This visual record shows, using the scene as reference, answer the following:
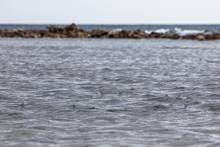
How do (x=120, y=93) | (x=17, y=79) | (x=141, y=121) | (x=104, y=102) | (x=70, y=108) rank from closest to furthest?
(x=141, y=121)
(x=70, y=108)
(x=104, y=102)
(x=120, y=93)
(x=17, y=79)

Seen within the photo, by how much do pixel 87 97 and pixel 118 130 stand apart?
14.0 ft

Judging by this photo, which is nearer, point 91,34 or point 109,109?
point 109,109

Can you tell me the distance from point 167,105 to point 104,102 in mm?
1415

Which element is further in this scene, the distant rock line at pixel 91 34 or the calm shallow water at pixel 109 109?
the distant rock line at pixel 91 34

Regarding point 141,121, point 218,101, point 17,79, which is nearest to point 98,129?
point 141,121

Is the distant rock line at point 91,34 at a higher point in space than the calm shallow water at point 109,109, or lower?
lower

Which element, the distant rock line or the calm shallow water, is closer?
the calm shallow water

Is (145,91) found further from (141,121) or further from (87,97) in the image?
(141,121)

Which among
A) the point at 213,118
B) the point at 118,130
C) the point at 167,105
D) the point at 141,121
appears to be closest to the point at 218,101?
the point at 167,105

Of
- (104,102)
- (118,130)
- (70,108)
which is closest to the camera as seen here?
(118,130)

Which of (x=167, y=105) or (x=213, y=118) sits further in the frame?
(x=167, y=105)

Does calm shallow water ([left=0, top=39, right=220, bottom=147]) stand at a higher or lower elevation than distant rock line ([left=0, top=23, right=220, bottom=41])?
higher

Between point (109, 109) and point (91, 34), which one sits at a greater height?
point (109, 109)

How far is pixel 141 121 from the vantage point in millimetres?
11117
